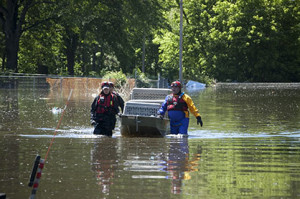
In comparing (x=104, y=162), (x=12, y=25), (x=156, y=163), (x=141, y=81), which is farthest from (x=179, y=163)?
(x=12, y=25)

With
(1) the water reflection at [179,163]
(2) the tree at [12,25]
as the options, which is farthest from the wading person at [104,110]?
(2) the tree at [12,25]

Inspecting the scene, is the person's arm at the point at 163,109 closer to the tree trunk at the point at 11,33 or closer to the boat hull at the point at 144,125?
the boat hull at the point at 144,125

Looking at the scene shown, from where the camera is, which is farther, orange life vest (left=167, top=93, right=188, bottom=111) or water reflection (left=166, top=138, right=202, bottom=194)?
orange life vest (left=167, top=93, right=188, bottom=111)

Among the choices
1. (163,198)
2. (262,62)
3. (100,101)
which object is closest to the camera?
(163,198)

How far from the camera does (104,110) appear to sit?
16.2 metres

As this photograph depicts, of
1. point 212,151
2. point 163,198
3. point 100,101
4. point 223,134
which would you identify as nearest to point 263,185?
point 163,198

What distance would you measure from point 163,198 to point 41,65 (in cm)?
6116

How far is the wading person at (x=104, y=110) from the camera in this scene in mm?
16141

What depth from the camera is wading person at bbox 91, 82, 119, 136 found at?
53.0ft

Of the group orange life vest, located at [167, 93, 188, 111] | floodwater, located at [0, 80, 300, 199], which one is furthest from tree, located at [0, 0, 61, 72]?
orange life vest, located at [167, 93, 188, 111]

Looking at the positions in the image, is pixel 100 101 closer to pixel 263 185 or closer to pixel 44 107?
pixel 263 185

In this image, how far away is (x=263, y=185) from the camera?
9.49m

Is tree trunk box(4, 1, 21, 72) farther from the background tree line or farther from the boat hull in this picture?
the boat hull

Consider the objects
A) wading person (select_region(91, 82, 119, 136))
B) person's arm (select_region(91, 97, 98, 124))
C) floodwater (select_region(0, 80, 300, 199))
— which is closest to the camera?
floodwater (select_region(0, 80, 300, 199))
